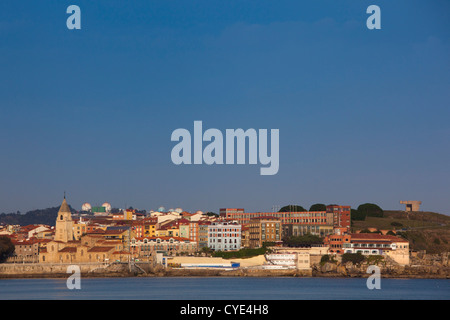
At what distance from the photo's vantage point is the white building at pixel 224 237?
5425 cm

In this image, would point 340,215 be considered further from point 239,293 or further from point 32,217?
point 32,217

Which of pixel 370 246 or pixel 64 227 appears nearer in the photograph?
pixel 370 246

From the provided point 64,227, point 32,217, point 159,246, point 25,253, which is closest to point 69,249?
point 64,227

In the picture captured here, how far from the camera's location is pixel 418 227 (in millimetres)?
70438

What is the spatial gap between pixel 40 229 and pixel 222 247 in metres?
21.2

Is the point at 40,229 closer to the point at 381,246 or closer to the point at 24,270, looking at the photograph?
the point at 24,270

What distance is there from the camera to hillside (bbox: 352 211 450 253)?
6222cm

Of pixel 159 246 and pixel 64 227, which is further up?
pixel 64 227

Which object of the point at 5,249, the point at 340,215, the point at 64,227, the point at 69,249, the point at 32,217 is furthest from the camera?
the point at 32,217

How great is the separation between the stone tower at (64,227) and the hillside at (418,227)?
23585 mm

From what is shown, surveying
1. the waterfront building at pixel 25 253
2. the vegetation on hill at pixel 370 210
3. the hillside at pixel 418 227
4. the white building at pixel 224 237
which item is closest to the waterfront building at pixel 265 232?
the white building at pixel 224 237

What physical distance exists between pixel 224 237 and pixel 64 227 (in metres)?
11.9

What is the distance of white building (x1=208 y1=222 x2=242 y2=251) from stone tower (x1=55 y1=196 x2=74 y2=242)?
1045 cm
